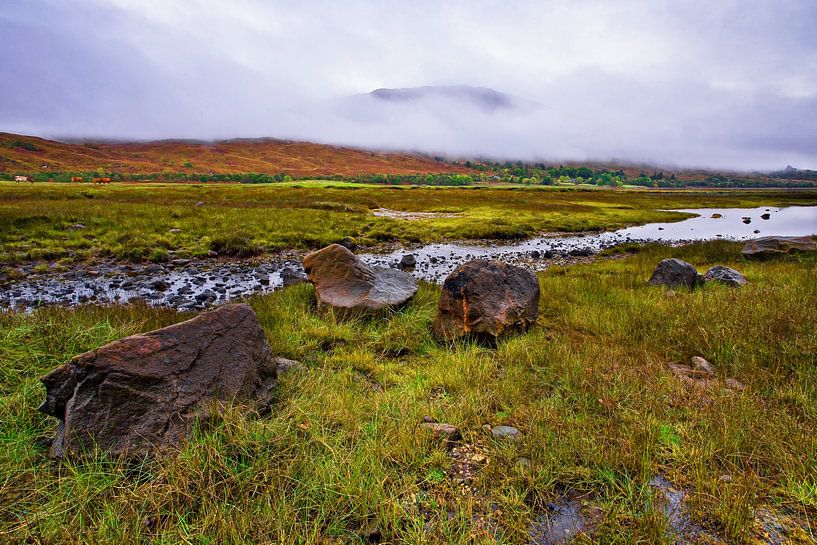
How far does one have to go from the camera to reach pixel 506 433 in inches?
156

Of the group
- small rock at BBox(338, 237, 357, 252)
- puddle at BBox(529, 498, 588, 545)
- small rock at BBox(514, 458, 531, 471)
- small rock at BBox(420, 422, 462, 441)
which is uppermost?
small rock at BBox(514, 458, 531, 471)

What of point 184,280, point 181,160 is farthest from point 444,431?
point 181,160

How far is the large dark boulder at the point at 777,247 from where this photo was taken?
14164 millimetres

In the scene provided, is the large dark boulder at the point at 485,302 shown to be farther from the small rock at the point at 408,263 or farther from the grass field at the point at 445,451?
the small rock at the point at 408,263

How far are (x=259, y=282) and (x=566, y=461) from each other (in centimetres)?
1213

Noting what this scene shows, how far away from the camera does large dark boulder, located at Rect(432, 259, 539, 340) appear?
676 centimetres

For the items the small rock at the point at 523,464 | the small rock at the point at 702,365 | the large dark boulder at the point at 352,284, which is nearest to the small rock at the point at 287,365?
the large dark boulder at the point at 352,284

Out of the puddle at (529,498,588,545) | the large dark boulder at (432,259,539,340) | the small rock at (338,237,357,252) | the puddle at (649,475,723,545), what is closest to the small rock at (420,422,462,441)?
the puddle at (529,498,588,545)

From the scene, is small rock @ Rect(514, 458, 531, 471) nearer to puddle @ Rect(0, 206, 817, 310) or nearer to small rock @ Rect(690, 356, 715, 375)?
small rock @ Rect(690, 356, 715, 375)

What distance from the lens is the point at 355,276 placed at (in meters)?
8.55

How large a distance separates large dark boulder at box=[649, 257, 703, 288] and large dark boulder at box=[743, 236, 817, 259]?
7123mm

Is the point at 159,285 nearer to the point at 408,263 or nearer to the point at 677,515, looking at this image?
the point at 408,263

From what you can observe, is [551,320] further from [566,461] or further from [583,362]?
[566,461]

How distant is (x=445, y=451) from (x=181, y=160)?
173 meters
